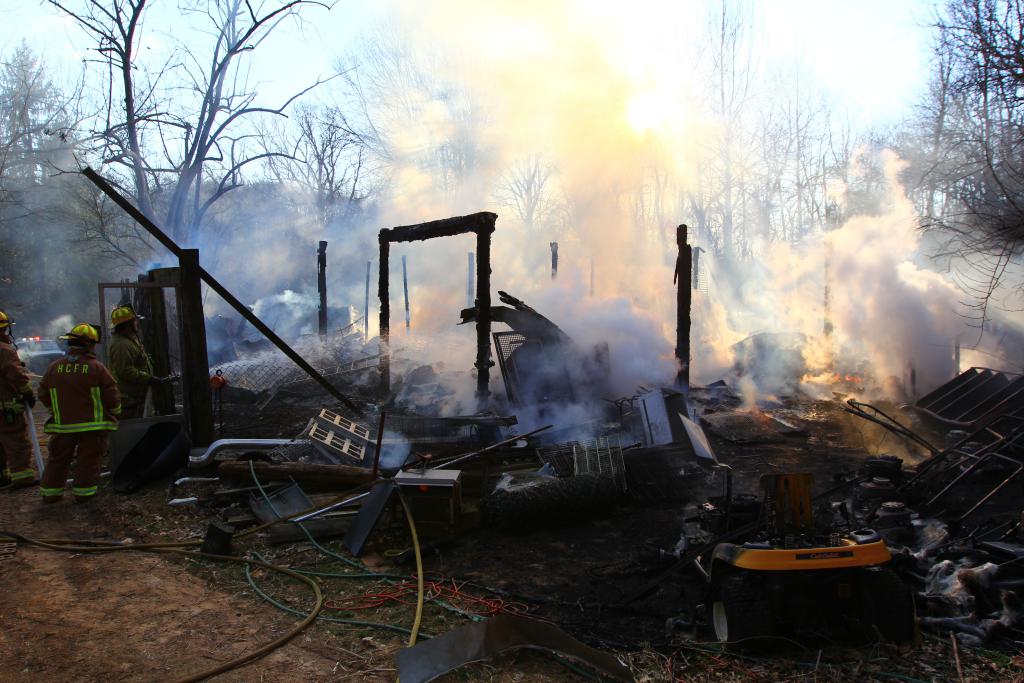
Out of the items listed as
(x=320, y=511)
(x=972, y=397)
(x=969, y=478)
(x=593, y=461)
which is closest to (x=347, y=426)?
(x=320, y=511)

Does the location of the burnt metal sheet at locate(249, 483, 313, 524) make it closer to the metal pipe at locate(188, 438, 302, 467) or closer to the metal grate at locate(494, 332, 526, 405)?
the metal pipe at locate(188, 438, 302, 467)

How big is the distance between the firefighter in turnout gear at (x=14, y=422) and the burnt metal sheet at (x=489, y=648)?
6.31 meters

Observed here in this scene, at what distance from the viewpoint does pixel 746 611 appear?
3.90m

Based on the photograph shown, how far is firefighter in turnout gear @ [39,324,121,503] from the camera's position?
21.8 ft

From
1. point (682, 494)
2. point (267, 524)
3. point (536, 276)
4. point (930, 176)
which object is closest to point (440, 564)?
point (267, 524)

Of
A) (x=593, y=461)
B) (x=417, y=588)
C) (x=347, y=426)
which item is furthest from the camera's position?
(x=347, y=426)

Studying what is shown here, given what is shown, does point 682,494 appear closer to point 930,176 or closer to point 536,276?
point 536,276

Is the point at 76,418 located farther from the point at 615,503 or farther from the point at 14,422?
the point at 615,503

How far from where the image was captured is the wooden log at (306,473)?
23.3 ft

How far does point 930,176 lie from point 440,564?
108 ft

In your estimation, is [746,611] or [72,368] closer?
[746,611]

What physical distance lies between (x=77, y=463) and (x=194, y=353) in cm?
196

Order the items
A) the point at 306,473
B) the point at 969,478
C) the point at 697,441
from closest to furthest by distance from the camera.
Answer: the point at 969,478 < the point at 306,473 < the point at 697,441

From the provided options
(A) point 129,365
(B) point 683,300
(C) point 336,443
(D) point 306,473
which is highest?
(B) point 683,300
